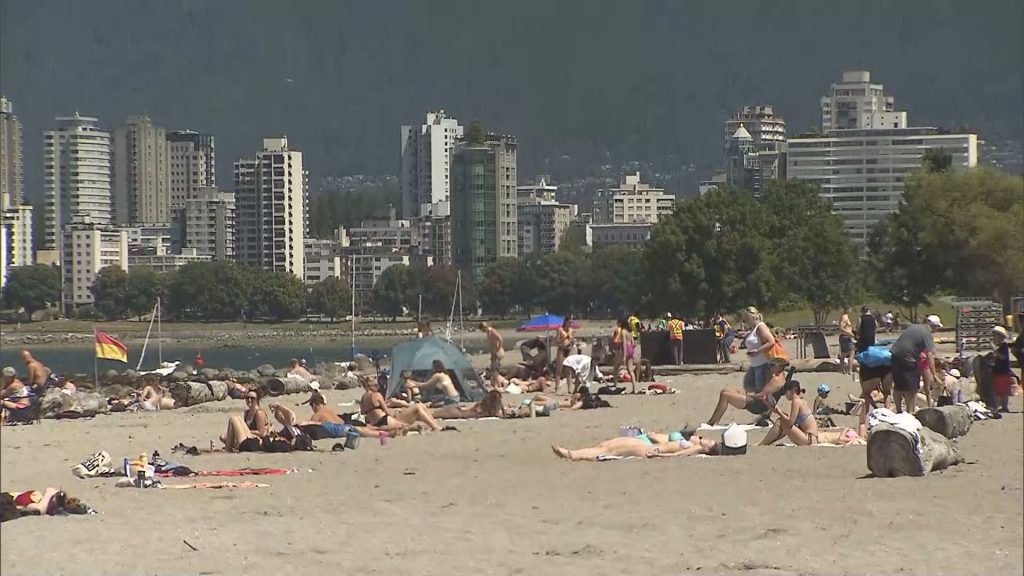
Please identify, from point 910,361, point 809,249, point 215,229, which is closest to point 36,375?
point 910,361

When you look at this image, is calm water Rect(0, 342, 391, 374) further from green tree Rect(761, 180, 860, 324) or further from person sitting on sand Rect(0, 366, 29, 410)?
person sitting on sand Rect(0, 366, 29, 410)

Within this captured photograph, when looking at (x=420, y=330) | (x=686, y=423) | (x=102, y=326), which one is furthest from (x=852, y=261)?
(x=102, y=326)

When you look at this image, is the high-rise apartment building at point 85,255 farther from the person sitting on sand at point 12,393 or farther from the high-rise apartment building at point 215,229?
the person sitting on sand at point 12,393

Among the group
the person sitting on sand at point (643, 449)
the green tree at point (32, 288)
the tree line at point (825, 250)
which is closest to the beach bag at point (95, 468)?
the person sitting on sand at point (643, 449)

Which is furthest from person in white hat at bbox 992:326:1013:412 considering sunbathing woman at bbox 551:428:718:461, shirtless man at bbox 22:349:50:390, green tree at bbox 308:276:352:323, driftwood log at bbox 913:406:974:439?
green tree at bbox 308:276:352:323

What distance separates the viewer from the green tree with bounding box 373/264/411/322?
125 meters

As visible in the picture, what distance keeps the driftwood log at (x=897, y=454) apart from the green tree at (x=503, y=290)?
109m

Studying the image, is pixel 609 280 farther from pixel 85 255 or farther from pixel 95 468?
pixel 95 468

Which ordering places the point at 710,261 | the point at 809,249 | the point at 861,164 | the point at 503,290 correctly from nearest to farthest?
the point at 710,261, the point at 809,249, the point at 503,290, the point at 861,164

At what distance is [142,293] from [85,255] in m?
37.3

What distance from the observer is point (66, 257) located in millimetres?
161750

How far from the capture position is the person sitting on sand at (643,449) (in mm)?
12133

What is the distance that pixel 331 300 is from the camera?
120 metres

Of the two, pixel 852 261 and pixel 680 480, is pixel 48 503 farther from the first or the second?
pixel 852 261
